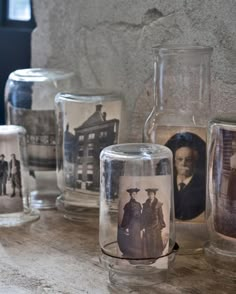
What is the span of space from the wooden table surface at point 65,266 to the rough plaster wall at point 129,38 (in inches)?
10.4

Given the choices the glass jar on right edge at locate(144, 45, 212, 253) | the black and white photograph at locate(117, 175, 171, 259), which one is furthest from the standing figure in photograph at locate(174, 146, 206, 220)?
the black and white photograph at locate(117, 175, 171, 259)

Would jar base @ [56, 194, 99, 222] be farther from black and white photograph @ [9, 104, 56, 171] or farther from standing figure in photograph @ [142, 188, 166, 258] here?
standing figure in photograph @ [142, 188, 166, 258]

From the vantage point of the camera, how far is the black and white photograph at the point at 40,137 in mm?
1194

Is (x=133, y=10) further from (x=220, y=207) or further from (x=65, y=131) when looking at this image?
(x=220, y=207)

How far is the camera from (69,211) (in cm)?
112

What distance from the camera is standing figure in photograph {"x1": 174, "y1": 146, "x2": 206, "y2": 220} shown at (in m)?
0.95

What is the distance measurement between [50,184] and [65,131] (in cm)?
18

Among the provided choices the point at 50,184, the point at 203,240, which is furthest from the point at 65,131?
the point at 203,240

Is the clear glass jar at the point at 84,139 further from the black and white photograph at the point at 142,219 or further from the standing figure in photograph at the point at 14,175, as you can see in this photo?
the black and white photograph at the point at 142,219

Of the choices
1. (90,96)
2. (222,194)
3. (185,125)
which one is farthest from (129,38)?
(222,194)

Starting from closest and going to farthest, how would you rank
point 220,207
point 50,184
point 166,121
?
point 220,207, point 166,121, point 50,184

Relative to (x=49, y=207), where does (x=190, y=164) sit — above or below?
above

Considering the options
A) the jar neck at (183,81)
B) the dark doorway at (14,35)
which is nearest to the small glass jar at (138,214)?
the jar neck at (183,81)

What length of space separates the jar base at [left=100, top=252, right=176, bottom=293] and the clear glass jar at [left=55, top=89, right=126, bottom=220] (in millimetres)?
260
